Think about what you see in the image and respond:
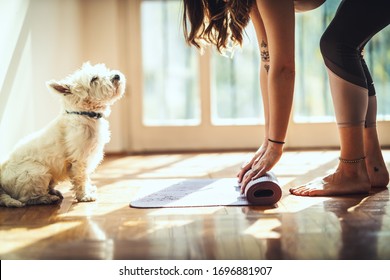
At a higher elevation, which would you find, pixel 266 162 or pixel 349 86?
pixel 349 86

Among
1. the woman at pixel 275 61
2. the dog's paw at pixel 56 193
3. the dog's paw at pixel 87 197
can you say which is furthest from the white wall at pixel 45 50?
the woman at pixel 275 61

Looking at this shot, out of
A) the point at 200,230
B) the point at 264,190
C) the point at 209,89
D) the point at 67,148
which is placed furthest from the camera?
the point at 209,89

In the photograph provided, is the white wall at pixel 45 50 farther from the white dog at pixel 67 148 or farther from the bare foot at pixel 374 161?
the bare foot at pixel 374 161

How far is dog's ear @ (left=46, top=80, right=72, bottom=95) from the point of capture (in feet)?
6.21

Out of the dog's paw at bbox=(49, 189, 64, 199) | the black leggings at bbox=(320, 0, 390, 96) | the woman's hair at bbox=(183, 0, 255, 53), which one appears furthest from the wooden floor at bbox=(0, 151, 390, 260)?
the woman's hair at bbox=(183, 0, 255, 53)

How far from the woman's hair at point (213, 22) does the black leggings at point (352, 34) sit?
365mm

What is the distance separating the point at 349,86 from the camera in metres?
1.86

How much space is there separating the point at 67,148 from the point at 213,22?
0.73 meters

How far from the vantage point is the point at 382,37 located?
143 inches

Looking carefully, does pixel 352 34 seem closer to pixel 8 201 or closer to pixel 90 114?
pixel 90 114

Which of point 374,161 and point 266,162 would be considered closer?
point 266,162

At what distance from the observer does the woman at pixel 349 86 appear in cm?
183

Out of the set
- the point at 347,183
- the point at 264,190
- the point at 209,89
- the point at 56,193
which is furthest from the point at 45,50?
the point at 347,183
